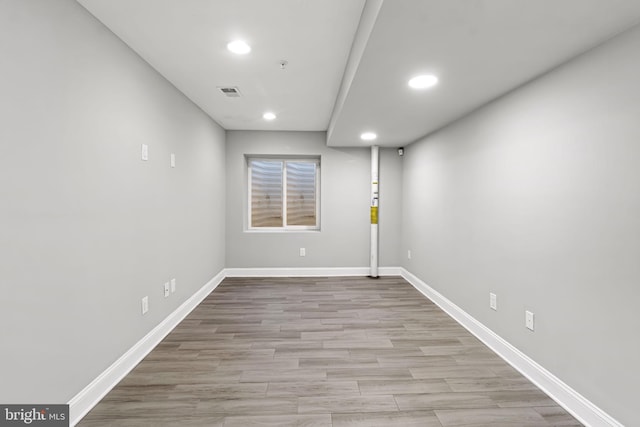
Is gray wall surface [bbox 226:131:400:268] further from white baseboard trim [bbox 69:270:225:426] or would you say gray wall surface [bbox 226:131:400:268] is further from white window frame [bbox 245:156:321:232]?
white baseboard trim [bbox 69:270:225:426]

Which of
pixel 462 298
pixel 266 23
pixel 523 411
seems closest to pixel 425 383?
pixel 523 411

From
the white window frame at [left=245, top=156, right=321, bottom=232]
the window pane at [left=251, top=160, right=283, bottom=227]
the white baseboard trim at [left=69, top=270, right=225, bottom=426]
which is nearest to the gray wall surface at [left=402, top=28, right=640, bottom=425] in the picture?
the white window frame at [left=245, top=156, right=321, bottom=232]

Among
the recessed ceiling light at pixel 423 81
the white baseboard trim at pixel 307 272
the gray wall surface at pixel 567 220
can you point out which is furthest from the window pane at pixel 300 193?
the recessed ceiling light at pixel 423 81

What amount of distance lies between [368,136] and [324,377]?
3.04 metres

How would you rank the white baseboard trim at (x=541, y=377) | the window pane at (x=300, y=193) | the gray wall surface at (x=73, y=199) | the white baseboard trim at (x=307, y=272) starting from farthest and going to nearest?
the window pane at (x=300, y=193), the white baseboard trim at (x=307, y=272), the white baseboard trim at (x=541, y=377), the gray wall surface at (x=73, y=199)

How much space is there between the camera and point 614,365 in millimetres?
1561

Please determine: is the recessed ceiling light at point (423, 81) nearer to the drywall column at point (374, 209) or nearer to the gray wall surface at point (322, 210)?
the drywall column at point (374, 209)

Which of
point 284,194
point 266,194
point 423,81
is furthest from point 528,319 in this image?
point 266,194

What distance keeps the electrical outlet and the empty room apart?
1.3 inches

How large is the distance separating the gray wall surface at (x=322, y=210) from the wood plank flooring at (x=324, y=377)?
5.25ft

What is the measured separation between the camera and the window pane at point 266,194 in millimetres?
5188

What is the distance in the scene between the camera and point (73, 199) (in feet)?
5.55

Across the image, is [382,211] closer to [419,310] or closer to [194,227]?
[419,310]

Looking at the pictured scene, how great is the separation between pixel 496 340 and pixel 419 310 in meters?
1.01
